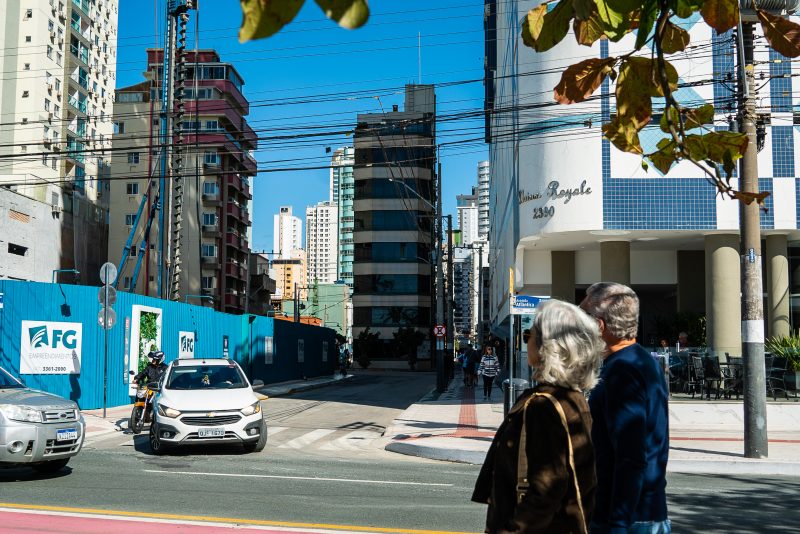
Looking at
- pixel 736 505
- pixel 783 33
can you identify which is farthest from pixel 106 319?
pixel 783 33

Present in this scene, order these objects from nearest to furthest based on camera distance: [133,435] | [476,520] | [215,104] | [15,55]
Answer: [476,520], [133,435], [15,55], [215,104]

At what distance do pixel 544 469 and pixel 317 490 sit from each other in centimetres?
738

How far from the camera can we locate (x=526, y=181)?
25531 millimetres

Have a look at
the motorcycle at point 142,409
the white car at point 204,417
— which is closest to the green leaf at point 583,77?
the white car at point 204,417

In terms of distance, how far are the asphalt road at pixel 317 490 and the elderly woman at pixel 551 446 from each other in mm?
4976

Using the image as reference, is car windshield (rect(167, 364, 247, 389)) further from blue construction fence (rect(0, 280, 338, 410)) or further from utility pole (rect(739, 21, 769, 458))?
utility pole (rect(739, 21, 769, 458))

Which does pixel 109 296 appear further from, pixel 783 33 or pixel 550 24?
pixel 783 33

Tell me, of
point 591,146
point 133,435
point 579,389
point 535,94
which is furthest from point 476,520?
point 535,94

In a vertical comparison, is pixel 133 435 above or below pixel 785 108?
below

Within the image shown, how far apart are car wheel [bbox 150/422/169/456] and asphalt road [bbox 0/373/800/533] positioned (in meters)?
0.24

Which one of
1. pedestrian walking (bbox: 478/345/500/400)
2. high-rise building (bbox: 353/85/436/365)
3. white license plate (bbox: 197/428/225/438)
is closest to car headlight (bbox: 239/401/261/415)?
white license plate (bbox: 197/428/225/438)

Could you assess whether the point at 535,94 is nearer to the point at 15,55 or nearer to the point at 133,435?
the point at 133,435

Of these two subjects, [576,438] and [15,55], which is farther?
[15,55]

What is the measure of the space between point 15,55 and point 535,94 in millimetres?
56026
